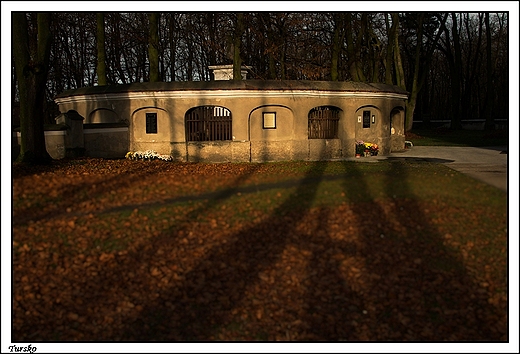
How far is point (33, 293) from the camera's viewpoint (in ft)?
23.2

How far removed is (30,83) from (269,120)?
913cm

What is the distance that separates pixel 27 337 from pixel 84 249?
7.29ft

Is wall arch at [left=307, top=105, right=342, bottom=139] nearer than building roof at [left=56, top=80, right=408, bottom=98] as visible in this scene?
No

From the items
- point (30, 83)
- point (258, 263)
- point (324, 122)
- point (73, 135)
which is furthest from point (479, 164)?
point (73, 135)

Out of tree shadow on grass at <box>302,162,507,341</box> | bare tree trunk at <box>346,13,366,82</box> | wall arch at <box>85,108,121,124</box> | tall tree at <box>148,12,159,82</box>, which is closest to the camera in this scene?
tree shadow on grass at <box>302,162,507,341</box>

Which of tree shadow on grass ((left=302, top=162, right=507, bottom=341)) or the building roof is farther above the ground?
the building roof

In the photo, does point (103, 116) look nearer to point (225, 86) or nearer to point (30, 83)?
point (225, 86)

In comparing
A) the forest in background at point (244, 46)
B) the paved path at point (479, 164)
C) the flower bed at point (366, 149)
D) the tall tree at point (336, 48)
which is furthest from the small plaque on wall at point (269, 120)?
the paved path at point (479, 164)

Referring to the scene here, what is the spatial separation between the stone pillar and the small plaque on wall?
6983mm

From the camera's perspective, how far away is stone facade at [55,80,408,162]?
1997 centimetres

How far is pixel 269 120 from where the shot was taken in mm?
20375

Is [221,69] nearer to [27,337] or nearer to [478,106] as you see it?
[27,337]

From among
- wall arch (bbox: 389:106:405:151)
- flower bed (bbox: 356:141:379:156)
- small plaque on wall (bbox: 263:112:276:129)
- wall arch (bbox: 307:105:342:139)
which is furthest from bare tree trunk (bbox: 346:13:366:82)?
small plaque on wall (bbox: 263:112:276:129)

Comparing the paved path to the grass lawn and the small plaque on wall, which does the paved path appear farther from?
the small plaque on wall
